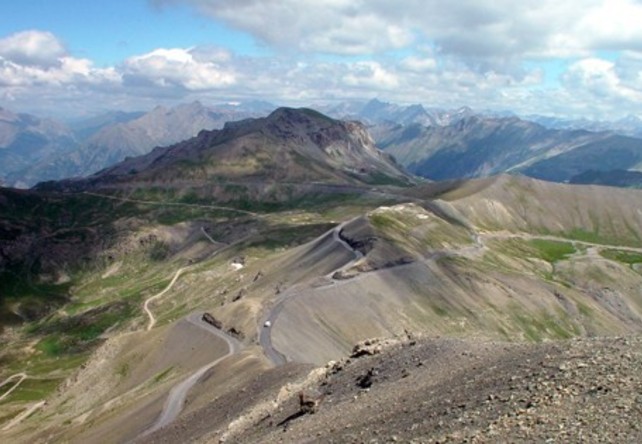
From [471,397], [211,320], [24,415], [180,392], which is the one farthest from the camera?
Result: [24,415]

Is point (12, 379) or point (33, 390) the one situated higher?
point (33, 390)

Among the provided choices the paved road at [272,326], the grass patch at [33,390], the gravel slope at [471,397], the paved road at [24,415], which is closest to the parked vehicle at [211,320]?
the paved road at [272,326]

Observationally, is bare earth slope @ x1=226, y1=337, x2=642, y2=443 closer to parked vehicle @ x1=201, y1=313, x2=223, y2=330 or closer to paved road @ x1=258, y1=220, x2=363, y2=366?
paved road @ x1=258, y1=220, x2=363, y2=366

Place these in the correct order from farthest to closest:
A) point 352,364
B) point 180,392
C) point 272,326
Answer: point 272,326
point 180,392
point 352,364

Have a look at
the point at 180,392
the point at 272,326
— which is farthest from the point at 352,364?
the point at 272,326

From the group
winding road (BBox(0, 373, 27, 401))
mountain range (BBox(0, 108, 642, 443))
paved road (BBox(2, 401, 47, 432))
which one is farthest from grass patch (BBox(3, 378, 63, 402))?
paved road (BBox(2, 401, 47, 432))

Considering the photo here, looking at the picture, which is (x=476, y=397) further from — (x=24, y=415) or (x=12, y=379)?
(x=12, y=379)

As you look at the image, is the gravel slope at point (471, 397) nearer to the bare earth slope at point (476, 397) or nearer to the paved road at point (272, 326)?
the bare earth slope at point (476, 397)

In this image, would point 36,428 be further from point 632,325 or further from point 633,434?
point 632,325

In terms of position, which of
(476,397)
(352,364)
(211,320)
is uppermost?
(476,397)

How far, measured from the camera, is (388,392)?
55.2m

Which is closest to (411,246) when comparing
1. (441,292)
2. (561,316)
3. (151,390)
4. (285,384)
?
(441,292)

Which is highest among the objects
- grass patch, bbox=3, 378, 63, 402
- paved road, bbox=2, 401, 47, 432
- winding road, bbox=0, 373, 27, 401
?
paved road, bbox=2, 401, 47, 432

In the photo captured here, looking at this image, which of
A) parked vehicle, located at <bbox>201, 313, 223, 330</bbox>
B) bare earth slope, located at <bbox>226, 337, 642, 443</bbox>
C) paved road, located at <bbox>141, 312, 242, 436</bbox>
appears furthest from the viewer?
parked vehicle, located at <bbox>201, 313, 223, 330</bbox>
